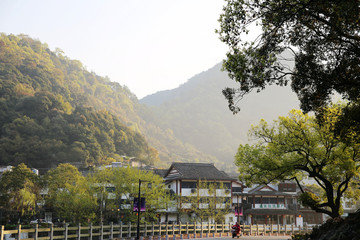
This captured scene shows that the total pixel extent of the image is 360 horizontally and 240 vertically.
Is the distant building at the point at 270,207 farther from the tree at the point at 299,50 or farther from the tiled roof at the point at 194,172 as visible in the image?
the tree at the point at 299,50

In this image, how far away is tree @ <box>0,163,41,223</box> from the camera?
45.4m

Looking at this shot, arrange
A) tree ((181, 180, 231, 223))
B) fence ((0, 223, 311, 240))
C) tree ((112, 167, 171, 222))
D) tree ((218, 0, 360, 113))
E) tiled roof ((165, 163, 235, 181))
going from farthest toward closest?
tiled roof ((165, 163, 235, 181))
tree ((181, 180, 231, 223))
tree ((112, 167, 171, 222))
fence ((0, 223, 311, 240))
tree ((218, 0, 360, 113))

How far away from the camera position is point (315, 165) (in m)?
23.8

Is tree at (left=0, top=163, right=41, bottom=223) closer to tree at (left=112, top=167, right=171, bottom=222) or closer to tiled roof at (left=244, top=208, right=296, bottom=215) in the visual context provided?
tree at (left=112, top=167, right=171, bottom=222)

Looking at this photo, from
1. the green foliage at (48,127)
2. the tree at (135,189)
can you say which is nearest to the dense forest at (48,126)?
the green foliage at (48,127)

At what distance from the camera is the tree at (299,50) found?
1172cm

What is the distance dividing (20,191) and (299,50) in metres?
39.7

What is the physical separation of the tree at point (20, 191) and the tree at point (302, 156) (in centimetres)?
2966

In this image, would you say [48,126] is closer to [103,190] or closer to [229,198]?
[229,198]

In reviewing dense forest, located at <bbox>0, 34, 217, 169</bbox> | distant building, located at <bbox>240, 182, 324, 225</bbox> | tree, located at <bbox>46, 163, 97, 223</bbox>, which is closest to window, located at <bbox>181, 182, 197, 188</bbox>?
distant building, located at <bbox>240, 182, 324, 225</bbox>

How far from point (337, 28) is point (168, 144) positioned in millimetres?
170079

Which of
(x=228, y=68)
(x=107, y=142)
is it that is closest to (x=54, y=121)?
(x=107, y=142)

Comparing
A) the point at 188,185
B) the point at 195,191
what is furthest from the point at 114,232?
the point at 188,185

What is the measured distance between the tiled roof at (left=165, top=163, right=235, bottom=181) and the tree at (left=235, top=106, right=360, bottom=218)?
26963mm
